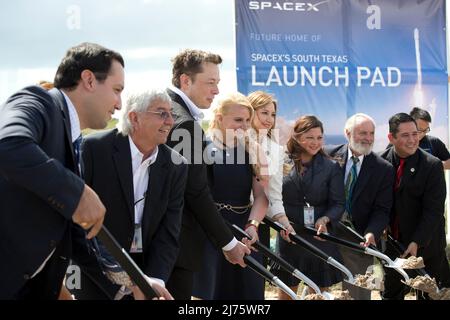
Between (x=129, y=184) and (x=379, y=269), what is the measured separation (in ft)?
12.2

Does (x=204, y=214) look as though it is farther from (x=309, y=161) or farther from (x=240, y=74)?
(x=240, y=74)

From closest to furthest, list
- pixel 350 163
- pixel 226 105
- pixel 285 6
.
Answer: pixel 226 105
pixel 350 163
pixel 285 6

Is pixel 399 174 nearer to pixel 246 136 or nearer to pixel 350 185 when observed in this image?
pixel 350 185

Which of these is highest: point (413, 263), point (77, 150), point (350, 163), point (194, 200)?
point (77, 150)

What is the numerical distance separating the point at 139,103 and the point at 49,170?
4.66ft

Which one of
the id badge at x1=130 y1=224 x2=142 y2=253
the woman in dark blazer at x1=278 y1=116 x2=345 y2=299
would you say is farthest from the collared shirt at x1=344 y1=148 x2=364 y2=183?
the id badge at x1=130 y1=224 x2=142 y2=253

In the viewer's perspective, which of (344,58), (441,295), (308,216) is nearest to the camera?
(441,295)

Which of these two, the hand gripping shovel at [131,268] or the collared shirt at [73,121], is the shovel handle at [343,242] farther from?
the collared shirt at [73,121]

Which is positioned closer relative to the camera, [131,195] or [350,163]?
[131,195]

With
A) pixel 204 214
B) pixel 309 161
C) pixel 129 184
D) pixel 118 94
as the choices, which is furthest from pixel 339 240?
pixel 118 94

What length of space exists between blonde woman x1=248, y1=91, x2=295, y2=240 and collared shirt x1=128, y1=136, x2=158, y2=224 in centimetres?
195

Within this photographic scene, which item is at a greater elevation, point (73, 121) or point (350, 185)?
point (73, 121)

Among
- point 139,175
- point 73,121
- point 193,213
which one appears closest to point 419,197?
point 193,213

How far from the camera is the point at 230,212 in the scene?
5277 mm
